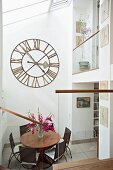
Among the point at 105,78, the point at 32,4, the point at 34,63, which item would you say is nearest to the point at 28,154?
the point at 105,78

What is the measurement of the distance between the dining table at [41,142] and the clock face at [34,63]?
2.04 m

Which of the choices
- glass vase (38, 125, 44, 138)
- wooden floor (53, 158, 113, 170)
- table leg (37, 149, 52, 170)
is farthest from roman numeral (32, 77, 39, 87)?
wooden floor (53, 158, 113, 170)

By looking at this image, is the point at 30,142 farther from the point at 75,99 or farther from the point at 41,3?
the point at 41,3

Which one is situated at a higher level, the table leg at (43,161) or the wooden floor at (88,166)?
the wooden floor at (88,166)

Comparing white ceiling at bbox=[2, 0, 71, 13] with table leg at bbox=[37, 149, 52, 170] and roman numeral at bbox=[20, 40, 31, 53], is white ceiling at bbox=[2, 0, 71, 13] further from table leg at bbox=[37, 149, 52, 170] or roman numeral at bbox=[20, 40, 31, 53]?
table leg at bbox=[37, 149, 52, 170]

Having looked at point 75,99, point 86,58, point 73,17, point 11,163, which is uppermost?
point 73,17

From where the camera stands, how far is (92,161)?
2.41 m

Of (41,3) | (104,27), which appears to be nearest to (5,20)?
(41,3)

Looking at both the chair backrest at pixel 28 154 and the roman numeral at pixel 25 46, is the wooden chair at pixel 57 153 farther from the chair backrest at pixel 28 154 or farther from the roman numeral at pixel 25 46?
the roman numeral at pixel 25 46

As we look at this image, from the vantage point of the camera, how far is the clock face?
5973mm

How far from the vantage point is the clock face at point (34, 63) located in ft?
19.6

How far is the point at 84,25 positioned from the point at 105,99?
3.64 meters

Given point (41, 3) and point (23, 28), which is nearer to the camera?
point (41, 3)

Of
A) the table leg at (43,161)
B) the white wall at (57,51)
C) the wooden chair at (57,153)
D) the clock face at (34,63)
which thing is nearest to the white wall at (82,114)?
the white wall at (57,51)
